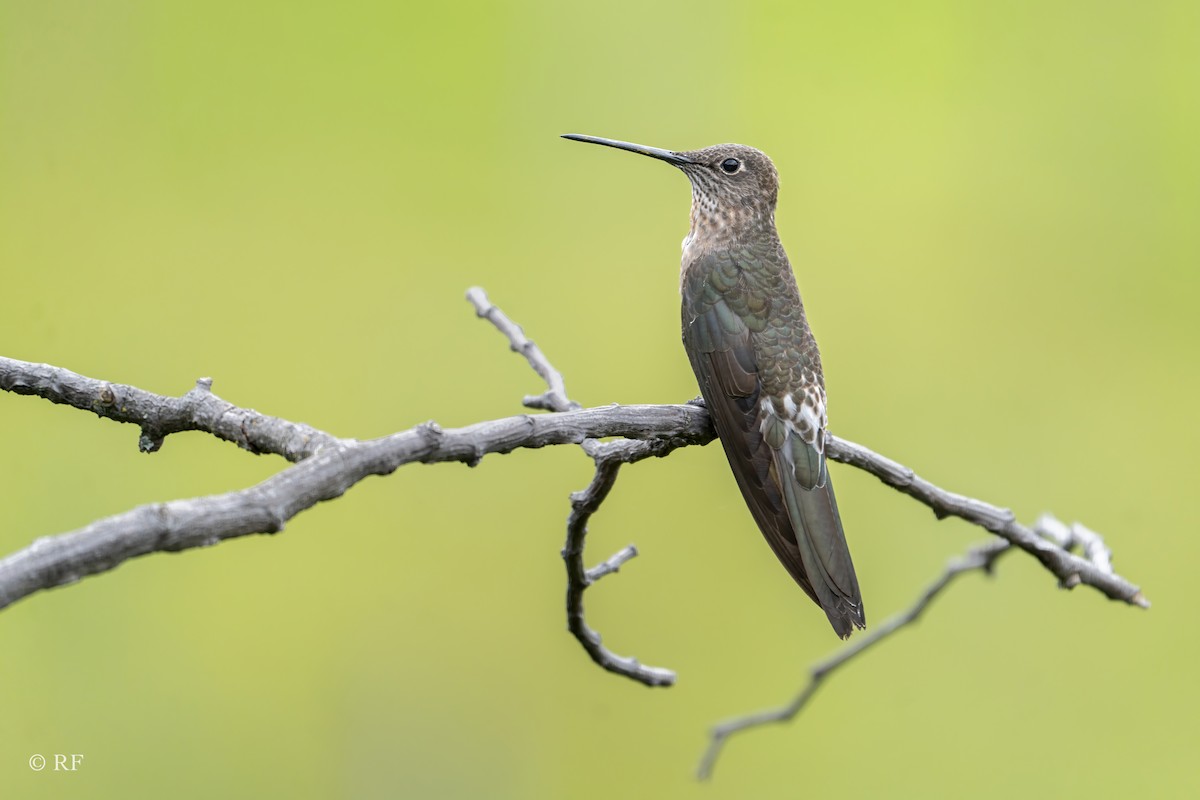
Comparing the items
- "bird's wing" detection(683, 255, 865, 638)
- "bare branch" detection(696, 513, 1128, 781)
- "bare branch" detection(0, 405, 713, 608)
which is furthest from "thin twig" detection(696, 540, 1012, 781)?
"bare branch" detection(0, 405, 713, 608)

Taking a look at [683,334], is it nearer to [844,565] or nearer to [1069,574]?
[844,565]

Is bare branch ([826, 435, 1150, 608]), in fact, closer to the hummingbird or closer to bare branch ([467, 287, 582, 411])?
the hummingbird

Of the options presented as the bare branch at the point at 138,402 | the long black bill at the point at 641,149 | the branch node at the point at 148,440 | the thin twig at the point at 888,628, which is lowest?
the thin twig at the point at 888,628

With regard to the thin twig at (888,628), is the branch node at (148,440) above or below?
above

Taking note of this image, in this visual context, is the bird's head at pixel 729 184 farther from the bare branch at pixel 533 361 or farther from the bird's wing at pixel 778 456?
the bare branch at pixel 533 361

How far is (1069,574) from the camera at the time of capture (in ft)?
5.31

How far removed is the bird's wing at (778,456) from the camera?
1453 millimetres

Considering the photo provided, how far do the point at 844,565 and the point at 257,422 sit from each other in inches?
32.4

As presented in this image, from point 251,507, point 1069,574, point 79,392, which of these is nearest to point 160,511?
point 251,507

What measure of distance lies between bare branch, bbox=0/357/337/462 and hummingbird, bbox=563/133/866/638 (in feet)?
2.29

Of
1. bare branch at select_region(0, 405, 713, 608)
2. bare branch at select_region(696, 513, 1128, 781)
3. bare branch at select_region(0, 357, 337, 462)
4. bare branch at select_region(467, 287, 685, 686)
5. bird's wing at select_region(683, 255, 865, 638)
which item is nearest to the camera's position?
bare branch at select_region(0, 405, 713, 608)

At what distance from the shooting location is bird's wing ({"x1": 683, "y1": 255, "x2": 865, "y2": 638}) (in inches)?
57.2

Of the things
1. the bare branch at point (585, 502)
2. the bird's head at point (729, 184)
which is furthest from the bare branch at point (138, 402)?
the bird's head at point (729, 184)

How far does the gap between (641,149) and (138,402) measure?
3.33 feet
